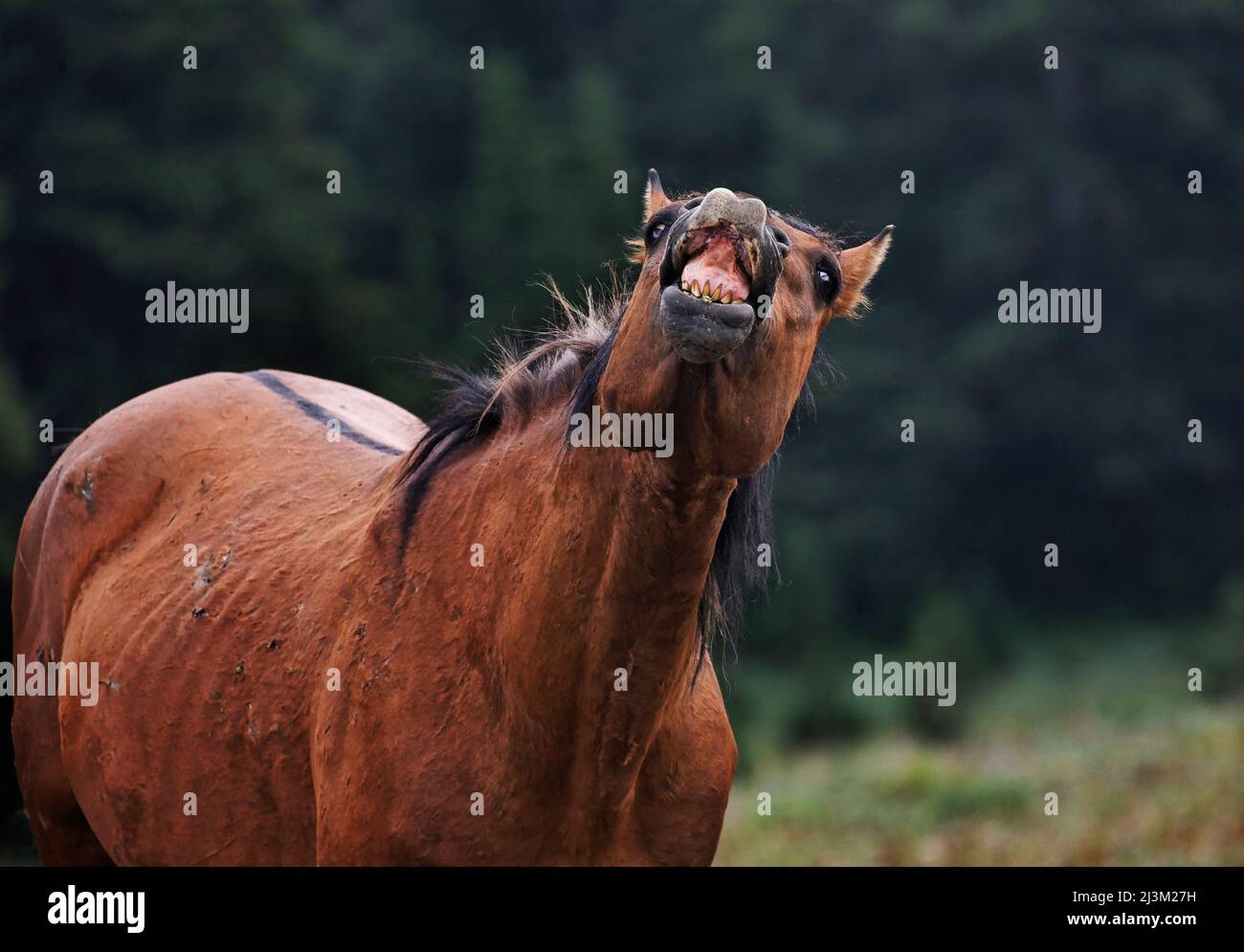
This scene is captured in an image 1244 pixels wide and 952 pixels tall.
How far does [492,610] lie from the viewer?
3.56 m

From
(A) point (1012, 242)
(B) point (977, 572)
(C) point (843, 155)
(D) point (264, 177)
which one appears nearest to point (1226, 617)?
(B) point (977, 572)

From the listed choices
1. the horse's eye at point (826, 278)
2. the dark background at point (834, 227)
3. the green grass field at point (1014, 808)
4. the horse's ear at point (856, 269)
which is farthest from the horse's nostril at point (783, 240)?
the dark background at point (834, 227)

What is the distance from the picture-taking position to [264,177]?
17.3 m

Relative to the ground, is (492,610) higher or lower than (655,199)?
lower

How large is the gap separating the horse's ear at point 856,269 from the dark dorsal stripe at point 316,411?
1529 mm

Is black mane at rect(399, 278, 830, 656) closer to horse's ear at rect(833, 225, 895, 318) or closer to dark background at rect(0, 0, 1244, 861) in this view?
horse's ear at rect(833, 225, 895, 318)

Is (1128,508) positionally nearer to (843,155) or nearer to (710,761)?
(843,155)

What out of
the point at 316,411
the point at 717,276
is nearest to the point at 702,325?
the point at 717,276

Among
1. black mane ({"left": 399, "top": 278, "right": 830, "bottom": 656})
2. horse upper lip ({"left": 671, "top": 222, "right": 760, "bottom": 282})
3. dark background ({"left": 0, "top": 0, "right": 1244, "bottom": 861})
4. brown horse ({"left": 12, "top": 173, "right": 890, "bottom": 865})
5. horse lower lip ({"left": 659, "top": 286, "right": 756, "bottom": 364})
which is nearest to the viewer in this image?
horse lower lip ({"left": 659, "top": 286, "right": 756, "bottom": 364})

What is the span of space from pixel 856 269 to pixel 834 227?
1897 cm

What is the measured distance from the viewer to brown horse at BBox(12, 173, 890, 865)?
10.4 feet

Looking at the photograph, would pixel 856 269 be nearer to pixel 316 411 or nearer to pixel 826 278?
pixel 826 278

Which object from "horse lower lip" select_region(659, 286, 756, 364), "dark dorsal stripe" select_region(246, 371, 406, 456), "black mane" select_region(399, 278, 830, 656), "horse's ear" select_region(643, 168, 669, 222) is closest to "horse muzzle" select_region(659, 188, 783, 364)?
"horse lower lip" select_region(659, 286, 756, 364)
